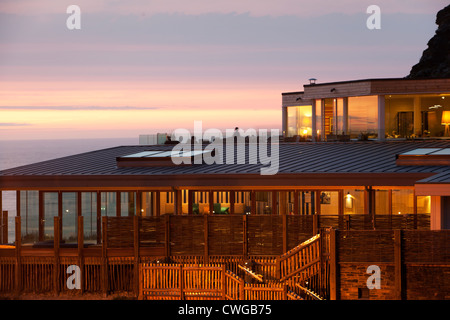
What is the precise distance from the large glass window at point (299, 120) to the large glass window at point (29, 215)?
24642 millimetres

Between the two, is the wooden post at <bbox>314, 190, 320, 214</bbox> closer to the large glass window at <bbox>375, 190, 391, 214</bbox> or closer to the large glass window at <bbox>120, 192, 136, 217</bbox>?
the large glass window at <bbox>375, 190, 391, 214</bbox>

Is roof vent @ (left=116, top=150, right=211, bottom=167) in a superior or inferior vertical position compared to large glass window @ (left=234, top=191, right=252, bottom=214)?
superior

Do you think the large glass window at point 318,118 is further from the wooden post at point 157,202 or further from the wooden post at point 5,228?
the wooden post at point 5,228

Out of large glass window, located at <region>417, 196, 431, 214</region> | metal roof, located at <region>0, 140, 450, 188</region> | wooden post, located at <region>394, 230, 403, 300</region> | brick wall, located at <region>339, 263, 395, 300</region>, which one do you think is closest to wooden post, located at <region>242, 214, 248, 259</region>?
metal roof, located at <region>0, 140, 450, 188</region>

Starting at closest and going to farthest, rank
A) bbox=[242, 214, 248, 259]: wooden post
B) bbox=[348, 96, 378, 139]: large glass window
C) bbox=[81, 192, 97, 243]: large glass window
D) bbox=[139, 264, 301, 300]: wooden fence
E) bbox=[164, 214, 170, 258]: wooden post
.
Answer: bbox=[139, 264, 301, 300]: wooden fence
bbox=[242, 214, 248, 259]: wooden post
bbox=[164, 214, 170, 258]: wooden post
bbox=[81, 192, 97, 243]: large glass window
bbox=[348, 96, 378, 139]: large glass window

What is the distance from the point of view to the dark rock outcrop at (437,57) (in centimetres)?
8100

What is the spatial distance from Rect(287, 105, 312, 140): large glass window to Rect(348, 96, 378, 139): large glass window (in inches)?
397

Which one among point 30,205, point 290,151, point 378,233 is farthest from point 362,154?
point 30,205

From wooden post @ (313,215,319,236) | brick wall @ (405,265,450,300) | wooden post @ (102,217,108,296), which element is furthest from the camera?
wooden post @ (102,217,108,296)

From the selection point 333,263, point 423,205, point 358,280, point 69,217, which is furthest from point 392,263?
point 69,217

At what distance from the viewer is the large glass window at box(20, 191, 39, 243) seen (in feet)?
86.0

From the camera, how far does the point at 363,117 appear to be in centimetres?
3709

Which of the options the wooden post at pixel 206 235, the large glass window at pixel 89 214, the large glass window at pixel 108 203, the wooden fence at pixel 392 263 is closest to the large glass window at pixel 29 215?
the large glass window at pixel 89 214

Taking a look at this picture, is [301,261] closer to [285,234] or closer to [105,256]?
[285,234]
